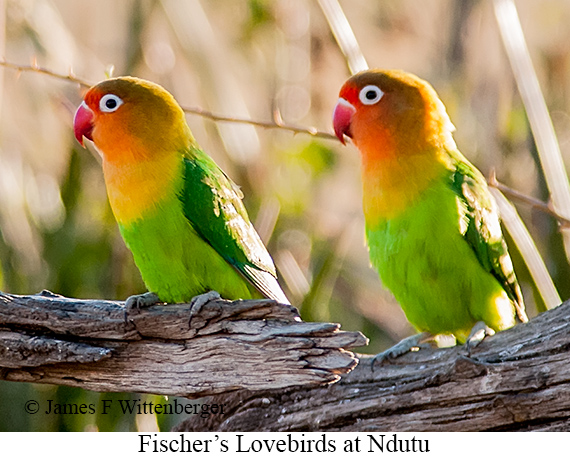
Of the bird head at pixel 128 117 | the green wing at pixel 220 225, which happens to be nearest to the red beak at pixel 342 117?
the green wing at pixel 220 225

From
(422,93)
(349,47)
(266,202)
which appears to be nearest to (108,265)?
(266,202)

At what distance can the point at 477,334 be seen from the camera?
122 inches

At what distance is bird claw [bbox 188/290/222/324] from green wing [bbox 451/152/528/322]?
110 centimetres

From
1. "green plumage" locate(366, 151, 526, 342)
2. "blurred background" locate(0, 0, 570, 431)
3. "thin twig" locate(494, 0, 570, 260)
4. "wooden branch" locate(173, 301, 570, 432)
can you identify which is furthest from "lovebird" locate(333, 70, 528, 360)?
"blurred background" locate(0, 0, 570, 431)

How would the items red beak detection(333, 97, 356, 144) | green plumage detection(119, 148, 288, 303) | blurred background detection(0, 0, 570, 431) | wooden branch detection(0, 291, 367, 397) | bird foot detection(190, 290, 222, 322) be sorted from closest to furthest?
wooden branch detection(0, 291, 367, 397), bird foot detection(190, 290, 222, 322), green plumage detection(119, 148, 288, 303), red beak detection(333, 97, 356, 144), blurred background detection(0, 0, 570, 431)

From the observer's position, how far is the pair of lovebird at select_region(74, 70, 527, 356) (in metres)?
3.06

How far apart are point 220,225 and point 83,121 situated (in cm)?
76

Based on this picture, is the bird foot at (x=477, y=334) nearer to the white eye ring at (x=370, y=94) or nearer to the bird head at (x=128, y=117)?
the white eye ring at (x=370, y=94)

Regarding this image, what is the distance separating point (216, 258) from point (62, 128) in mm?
3229

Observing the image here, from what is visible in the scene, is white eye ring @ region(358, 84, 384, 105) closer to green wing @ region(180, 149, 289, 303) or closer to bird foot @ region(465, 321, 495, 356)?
green wing @ region(180, 149, 289, 303)

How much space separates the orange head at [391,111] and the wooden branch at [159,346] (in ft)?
3.18

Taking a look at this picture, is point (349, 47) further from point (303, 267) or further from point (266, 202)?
point (303, 267)

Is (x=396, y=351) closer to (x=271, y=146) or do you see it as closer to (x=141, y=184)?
(x=141, y=184)

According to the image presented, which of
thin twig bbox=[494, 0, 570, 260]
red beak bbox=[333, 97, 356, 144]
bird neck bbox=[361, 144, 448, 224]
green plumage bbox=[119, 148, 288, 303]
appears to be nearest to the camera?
green plumage bbox=[119, 148, 288, 303]
